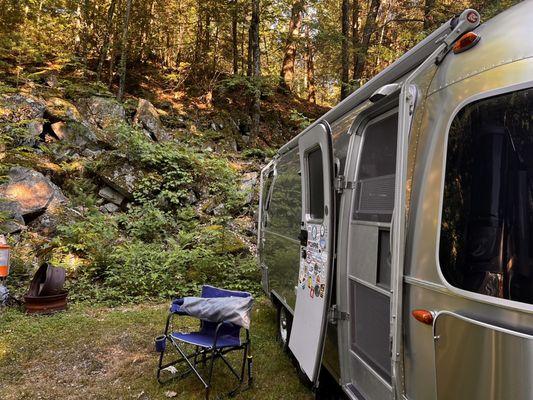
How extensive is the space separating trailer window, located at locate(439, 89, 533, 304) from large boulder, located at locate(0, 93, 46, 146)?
1004cm

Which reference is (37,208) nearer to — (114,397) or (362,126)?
(114,397)

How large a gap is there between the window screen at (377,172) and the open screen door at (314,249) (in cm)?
23

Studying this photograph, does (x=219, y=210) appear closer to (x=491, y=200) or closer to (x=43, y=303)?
(x=43, y=303)

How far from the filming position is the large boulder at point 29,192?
A: 8.77 m

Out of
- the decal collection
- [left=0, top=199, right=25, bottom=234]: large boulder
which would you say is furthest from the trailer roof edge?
[left=0, top=199, right=25, bottom=234]: large boulder

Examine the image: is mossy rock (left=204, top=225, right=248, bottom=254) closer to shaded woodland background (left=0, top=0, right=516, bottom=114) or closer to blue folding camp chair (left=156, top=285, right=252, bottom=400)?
blue folding camp chair (left=156, top=285, right=252, bottom=400)

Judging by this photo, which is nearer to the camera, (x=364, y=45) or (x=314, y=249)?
(x=314, y=249)

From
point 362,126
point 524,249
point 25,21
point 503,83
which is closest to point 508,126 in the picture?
point 503,83

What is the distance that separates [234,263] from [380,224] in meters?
5.76

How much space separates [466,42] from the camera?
2.00 metres

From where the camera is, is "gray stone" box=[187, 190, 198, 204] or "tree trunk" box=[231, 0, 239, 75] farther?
"tree trunk" box=[231, 0, 239, 75]

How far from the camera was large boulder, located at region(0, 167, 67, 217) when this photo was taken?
345 inches

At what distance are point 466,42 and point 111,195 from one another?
31.9ft

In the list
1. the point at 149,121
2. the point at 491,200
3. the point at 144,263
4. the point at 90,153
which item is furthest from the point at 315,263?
the point at 149,121
